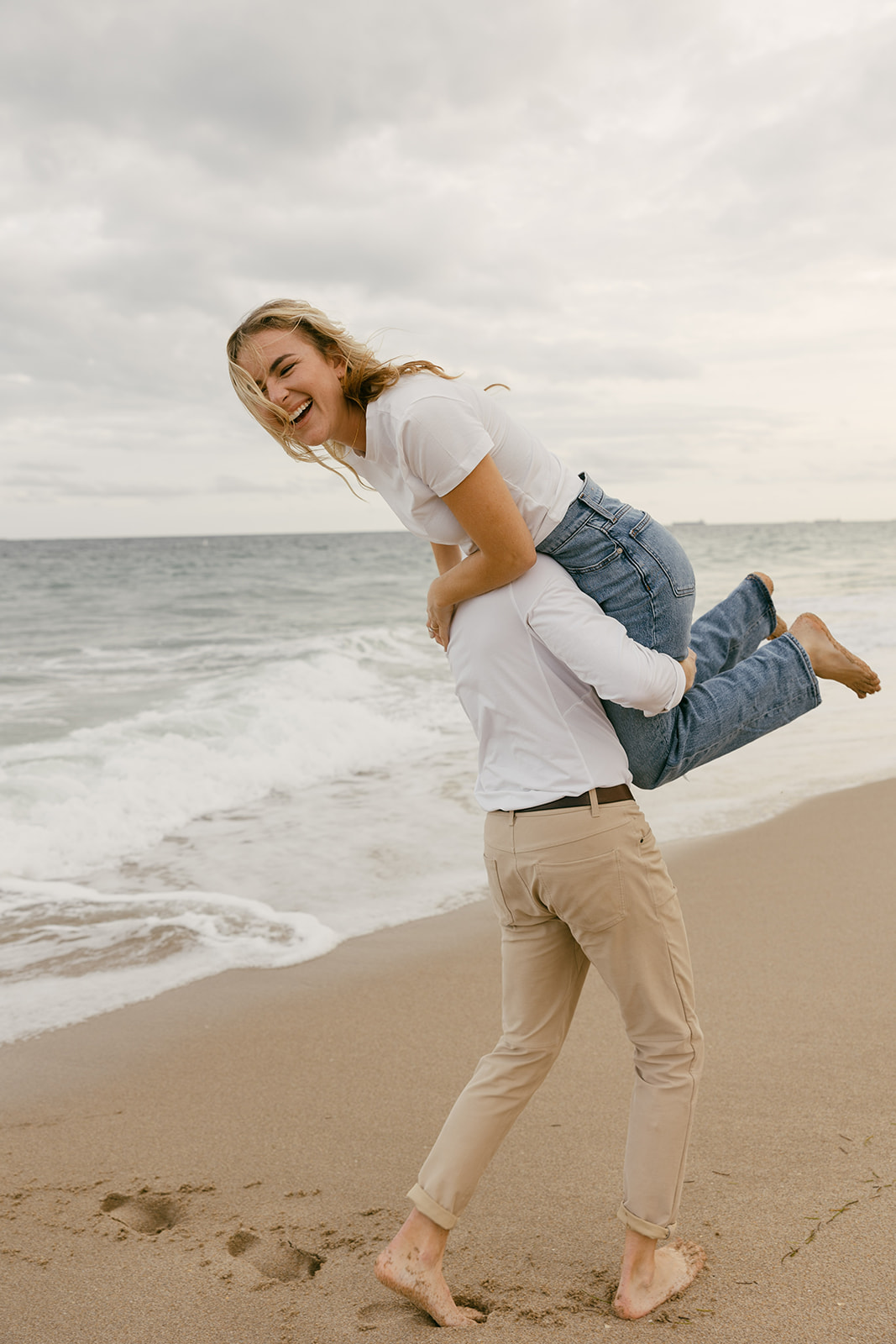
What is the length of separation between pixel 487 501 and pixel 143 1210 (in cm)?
210

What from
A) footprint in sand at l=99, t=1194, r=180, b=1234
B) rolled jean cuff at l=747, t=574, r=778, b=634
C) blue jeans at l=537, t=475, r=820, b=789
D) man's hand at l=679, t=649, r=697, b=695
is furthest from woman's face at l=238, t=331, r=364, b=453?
footprint in sand at l=99, t=1194, r=180, b=1234

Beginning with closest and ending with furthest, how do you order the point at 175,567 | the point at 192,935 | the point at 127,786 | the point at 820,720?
the point at 192,935
the point at 127,786
the point at 820,720
the point at 175,567

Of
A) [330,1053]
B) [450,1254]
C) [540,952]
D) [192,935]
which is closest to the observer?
[540,952]

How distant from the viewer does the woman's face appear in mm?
2055

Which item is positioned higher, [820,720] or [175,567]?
[175,567]

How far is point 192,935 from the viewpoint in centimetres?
464

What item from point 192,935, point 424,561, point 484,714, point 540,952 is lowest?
point 192,935

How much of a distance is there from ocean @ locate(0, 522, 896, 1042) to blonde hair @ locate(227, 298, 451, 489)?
9.10 feet

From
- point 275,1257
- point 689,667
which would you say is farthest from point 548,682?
point 275,1257

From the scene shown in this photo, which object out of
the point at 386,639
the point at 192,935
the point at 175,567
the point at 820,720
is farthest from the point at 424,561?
the point at 192,935

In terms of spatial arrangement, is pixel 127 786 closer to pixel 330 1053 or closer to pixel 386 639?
pixel 330 1053

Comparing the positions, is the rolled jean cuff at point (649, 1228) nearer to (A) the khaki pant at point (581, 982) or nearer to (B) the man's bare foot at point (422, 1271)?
(A) the khaki pant at point (581, 982)

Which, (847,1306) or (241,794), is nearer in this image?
(847,1306)

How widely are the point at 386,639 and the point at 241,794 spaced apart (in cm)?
831
